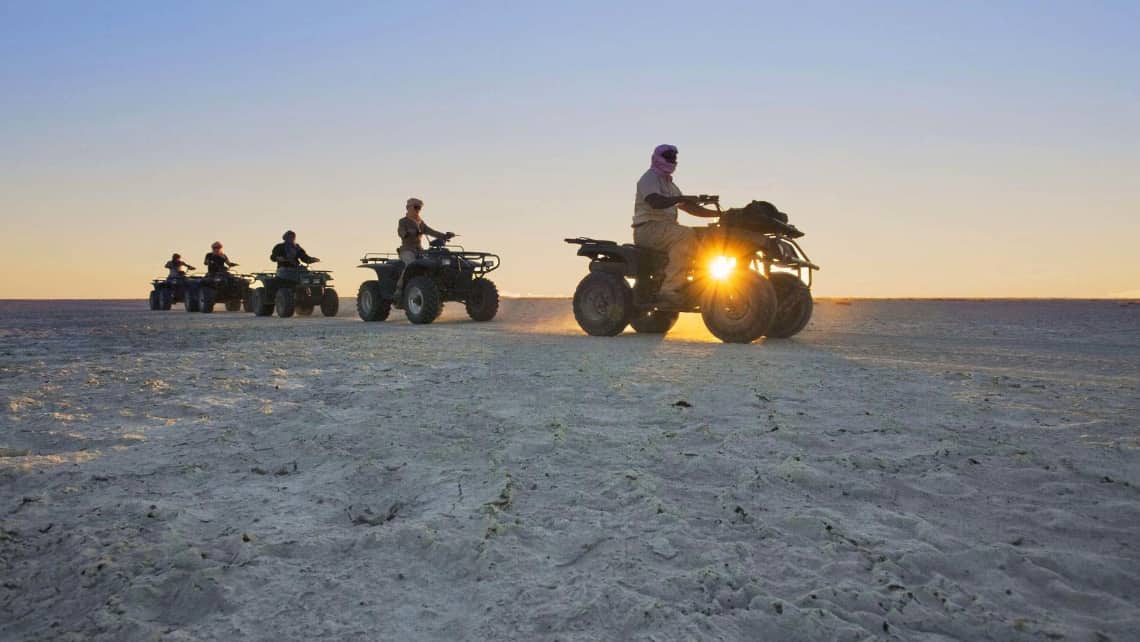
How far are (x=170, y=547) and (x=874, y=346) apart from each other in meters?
8.59

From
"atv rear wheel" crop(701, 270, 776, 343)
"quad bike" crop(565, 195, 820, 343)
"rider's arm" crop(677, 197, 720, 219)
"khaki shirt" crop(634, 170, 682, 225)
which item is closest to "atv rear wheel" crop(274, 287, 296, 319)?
"quad bike" crop(565, 195, 820, 343)

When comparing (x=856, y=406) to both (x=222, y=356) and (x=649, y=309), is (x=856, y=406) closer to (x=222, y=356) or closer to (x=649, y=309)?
(x=649, y=309)

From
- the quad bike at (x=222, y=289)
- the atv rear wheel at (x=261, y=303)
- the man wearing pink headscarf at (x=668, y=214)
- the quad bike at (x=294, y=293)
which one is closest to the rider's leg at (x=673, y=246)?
the man wearing pink headscarf at (x=668, y=214)

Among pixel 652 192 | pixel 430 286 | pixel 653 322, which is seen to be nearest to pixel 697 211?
pixel 652 192

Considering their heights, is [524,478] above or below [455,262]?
below

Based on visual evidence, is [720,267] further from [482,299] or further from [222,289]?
[222,289]

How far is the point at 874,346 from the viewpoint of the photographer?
9406mm

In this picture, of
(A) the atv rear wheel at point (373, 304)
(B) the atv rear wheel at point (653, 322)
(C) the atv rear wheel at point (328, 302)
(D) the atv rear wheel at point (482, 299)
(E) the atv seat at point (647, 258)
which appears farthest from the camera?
(C) the atv rear wheel at point (328, 302)

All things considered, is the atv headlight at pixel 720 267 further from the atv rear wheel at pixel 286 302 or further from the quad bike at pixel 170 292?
the quad bike at pixel 170 292

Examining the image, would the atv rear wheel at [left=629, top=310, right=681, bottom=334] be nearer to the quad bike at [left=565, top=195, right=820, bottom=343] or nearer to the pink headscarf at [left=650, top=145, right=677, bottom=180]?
the quad bike at [left=565, top=195, right=820, bottom=343]

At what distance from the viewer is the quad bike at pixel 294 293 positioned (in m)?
18.0

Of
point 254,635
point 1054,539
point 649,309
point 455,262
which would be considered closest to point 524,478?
point 254,635

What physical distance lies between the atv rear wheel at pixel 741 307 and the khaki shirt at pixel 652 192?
4.32ft

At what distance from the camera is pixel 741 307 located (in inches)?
353
